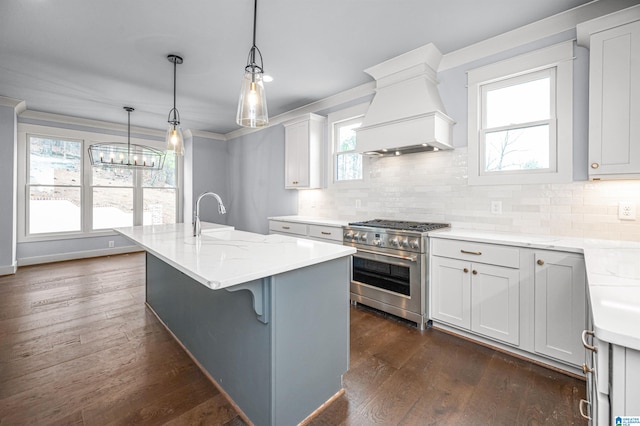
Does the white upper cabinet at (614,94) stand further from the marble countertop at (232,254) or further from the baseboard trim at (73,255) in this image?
the baseboard trim at (73,255)

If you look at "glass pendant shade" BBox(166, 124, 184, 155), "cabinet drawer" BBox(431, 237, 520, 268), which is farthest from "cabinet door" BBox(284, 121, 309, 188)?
"cabinet drawer" BBox(431, 237, 520, 268)

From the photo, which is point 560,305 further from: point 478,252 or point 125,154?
point 125,154

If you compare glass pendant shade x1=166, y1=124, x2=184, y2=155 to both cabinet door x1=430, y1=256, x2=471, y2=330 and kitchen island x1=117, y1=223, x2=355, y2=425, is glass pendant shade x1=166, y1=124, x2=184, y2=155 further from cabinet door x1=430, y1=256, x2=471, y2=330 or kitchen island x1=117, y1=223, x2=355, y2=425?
cabinet door x1=430, y1=256, x2=471, y2=330

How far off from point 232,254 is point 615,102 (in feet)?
8.72

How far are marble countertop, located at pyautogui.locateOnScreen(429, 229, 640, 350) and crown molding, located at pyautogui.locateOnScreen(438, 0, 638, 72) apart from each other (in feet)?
5.42

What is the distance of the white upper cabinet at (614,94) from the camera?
1.87 metres

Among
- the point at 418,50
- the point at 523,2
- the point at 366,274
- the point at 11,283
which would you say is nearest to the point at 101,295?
the point at 11,283

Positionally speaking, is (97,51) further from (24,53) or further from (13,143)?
(13,143)

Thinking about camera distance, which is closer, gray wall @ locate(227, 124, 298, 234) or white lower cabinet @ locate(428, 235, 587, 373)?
white lower cabinet @ locate(428, 235, 587, 373)

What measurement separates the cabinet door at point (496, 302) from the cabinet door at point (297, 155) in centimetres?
257

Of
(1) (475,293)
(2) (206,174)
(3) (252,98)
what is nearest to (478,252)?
(1) (475,293)

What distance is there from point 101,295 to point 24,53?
8.80 feet

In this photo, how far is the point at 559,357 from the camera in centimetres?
199

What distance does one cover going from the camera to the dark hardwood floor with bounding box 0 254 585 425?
1.63 metres
